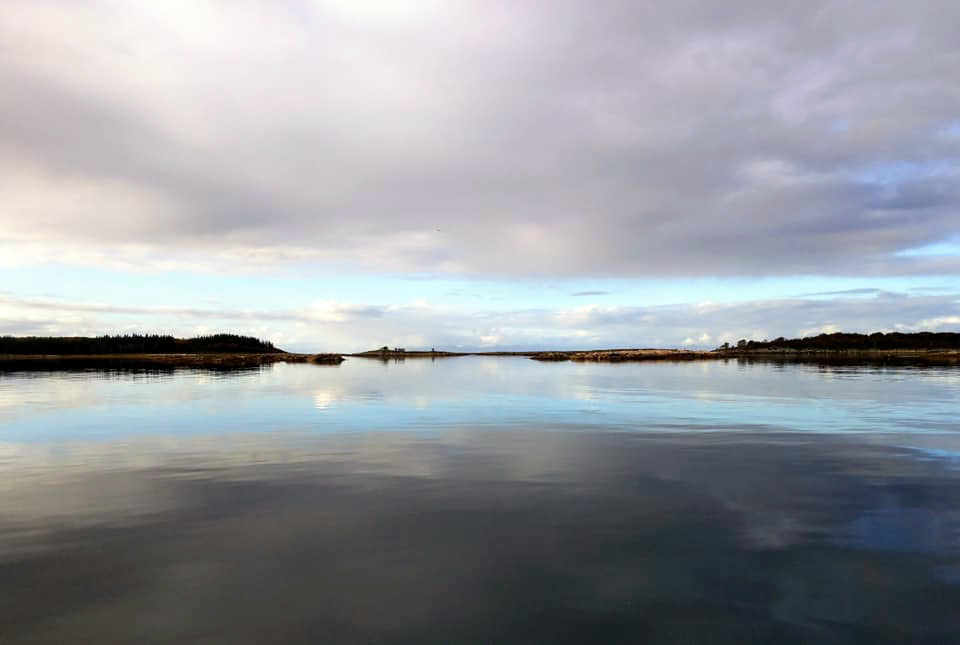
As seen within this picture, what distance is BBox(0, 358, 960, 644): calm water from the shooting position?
7.20m

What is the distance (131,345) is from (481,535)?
7509 inches

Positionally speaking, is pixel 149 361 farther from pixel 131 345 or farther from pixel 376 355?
pixel 376 355

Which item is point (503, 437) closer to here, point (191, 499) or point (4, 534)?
point (191, 499)

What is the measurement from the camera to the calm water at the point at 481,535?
7203 mm

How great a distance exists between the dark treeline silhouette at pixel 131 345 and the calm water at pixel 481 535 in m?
165

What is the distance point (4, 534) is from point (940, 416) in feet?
121

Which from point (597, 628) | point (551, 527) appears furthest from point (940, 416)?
point (597, 628)

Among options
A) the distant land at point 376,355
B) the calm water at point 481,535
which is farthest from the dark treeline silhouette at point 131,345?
the calm water at point 481,535

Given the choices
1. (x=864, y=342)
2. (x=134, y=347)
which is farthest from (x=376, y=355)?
(x=864, y=342)

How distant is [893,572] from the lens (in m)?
8.63

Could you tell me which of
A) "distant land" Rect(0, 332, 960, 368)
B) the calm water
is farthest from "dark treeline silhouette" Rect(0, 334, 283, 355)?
the calm water

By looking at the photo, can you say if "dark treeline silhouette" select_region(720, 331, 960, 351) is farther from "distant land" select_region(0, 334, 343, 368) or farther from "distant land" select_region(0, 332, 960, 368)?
"distant land" select_region(0, 334, 343, 368)

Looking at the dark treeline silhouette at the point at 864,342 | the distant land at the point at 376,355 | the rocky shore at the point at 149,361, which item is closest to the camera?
the rocky shore at the point at 149,361

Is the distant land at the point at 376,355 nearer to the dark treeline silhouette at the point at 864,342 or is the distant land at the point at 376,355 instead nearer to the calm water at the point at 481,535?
the dark treeline silhouette at the point at 864,342
